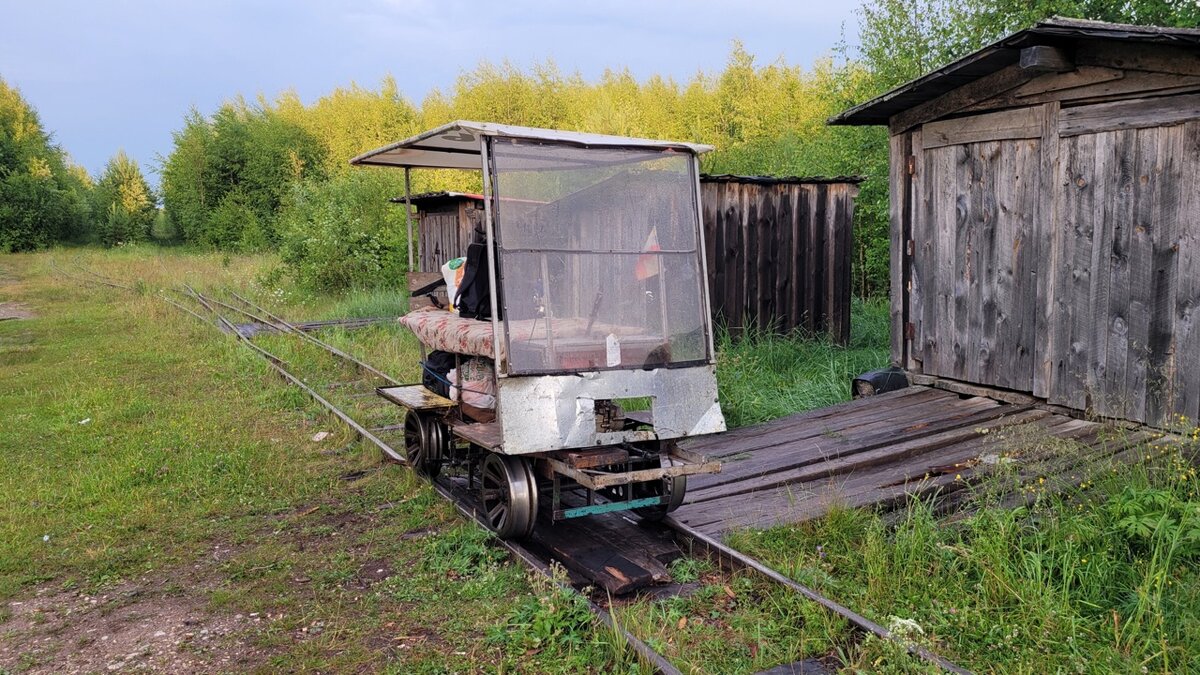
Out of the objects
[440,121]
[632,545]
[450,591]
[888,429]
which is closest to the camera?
[450,591]

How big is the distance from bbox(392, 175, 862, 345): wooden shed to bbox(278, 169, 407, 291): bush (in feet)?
41.1

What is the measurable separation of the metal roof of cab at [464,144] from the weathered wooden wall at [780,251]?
481 centimetres

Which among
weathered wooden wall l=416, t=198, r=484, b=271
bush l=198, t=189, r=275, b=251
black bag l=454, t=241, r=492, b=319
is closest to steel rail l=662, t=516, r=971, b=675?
black bag l=454, t=241, r=492, b=319

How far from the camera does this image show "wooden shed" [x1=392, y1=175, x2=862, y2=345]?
11547 millimetres

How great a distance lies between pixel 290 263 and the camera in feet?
79.2

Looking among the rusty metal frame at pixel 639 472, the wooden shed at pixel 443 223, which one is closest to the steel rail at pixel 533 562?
the rusty metal frame at pixel 639 472

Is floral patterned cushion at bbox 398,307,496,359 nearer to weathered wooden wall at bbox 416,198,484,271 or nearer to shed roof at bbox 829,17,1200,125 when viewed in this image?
shed roof at bbox 829,17,1200,125

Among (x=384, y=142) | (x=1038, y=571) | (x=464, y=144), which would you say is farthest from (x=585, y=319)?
(x=384, y=142)

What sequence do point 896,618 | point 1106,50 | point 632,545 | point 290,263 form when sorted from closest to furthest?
point 896,618 → point 632,545 → point 1106,50 → point 290,263

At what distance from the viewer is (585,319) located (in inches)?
213

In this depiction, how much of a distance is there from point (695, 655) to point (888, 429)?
409 centimetres

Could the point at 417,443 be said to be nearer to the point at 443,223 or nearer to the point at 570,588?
the point at 570,588

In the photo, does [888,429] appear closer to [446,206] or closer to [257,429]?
[257,429]

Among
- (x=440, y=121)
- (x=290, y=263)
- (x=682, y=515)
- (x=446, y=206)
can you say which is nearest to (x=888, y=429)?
(x=682, y=515)
